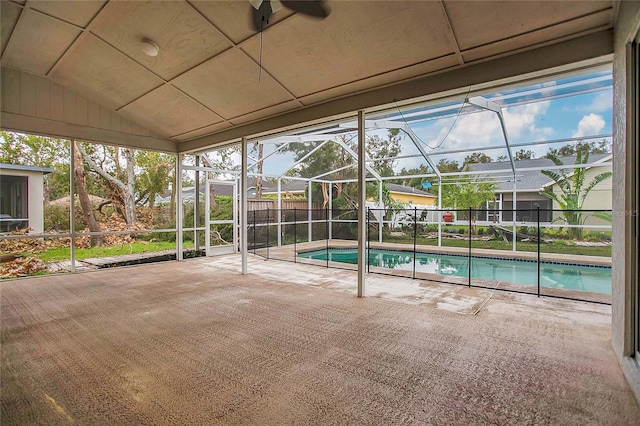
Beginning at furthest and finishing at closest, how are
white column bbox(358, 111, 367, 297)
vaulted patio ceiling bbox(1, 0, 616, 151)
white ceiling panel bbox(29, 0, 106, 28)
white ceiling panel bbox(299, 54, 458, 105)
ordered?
1. white column bbox(358, 111, 367, 297)
2. white ceiling panel bbox(29, 0, 106, 28)
3. white ceiling panel bbox(299, 54, 458, 105)
4. vaulted patio ceiling bbox(1, 0, 616, 151)

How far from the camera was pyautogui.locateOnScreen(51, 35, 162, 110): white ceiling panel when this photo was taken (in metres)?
4.48

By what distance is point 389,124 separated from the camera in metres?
7.08

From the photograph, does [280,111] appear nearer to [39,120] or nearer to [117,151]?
[39,120]

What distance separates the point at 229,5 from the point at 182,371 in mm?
3633

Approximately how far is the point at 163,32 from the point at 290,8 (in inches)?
87.2

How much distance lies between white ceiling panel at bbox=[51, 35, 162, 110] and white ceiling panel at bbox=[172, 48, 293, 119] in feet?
2.14

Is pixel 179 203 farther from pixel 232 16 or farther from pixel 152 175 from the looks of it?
pixel 232 16

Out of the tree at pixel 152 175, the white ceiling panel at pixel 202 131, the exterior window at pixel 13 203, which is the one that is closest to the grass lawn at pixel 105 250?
the exterior window at pixel 13 203

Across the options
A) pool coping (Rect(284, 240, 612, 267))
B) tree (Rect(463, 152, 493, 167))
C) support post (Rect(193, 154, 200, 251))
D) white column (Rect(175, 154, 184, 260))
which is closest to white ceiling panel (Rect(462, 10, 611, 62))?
pool coping (Rect(284, 240, 612, 267))

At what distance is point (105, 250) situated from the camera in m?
8.71

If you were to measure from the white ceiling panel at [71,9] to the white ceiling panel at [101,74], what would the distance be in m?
0.34

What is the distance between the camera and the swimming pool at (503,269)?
6.59m

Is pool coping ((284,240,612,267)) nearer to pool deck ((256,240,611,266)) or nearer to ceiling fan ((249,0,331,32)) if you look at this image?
pool deck ((256,240,611,266))

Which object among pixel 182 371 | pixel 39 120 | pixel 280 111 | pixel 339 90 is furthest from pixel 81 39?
pixel 182 371
